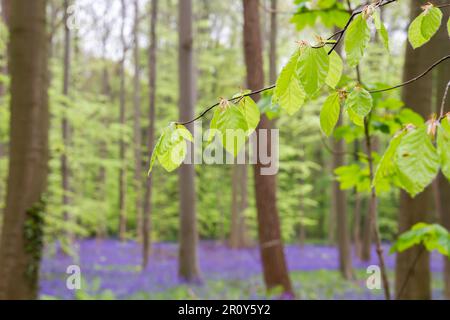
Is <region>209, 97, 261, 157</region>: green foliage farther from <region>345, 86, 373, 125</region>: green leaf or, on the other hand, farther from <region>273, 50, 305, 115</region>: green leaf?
<region>345, 86, 373, 125</region>: green leaf

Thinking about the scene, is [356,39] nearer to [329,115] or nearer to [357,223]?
[329,115]

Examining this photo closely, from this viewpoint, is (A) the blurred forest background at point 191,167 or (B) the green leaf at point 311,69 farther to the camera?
(A) the blurred forest background at point 191,167

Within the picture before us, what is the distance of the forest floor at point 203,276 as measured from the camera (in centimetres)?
841

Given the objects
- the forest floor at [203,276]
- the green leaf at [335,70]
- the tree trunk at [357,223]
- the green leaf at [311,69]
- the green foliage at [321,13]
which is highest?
the green foliage at [321,13]

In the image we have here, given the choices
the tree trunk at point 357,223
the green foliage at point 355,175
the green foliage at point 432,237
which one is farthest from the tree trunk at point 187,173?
the green foliage at point 432,237

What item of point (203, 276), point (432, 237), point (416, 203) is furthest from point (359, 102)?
point (203, 276)

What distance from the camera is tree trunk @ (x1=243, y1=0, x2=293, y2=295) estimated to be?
5.65 m

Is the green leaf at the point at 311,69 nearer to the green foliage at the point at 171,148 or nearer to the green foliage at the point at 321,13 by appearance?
the green foliage at the point at 171,148

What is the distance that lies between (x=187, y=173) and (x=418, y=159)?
9528mm

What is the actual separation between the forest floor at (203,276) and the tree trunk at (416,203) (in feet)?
7.45

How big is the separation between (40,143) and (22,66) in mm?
763

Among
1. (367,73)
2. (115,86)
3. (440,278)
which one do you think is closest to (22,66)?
(367,73)

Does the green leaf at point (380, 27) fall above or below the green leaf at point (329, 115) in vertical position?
above
